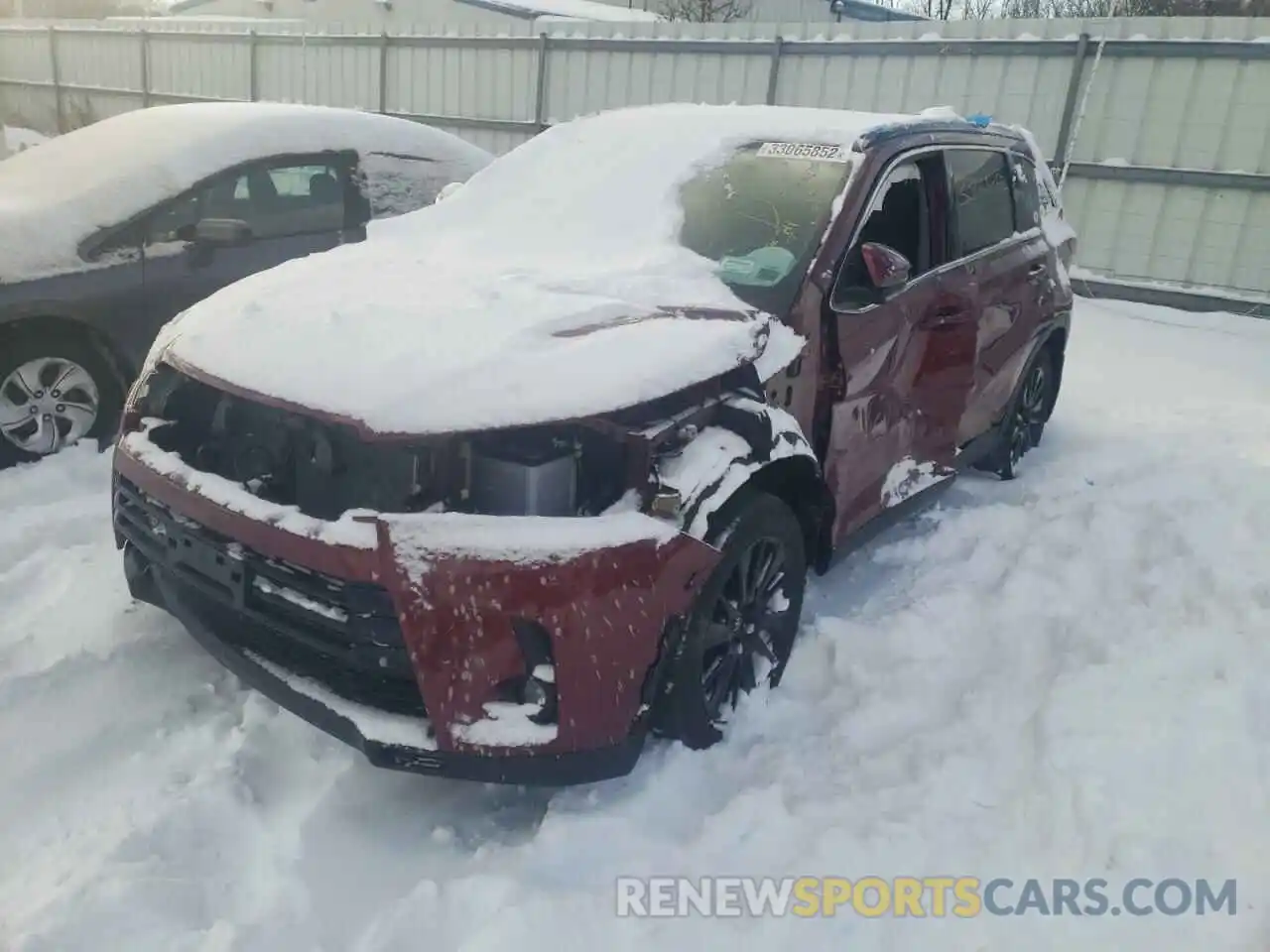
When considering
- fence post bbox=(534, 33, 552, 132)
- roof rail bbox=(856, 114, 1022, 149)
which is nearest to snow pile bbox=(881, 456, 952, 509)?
roof rail bbox=(856, 114, 1022, 149)

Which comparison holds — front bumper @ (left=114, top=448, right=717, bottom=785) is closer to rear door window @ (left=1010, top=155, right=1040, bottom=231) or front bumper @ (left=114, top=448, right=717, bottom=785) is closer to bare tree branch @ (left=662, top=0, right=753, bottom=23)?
rear door window @ (left=1010, top=155, right=1040, bottom=231)

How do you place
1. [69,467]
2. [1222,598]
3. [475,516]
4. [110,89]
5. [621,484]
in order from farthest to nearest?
[110,89], [69,467], [1222,598], [621,484], [475,516]

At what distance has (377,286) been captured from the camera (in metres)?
2.85

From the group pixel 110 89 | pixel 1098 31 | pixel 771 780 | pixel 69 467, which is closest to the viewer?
pixel 771 780

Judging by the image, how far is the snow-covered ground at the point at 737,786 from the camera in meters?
2.22

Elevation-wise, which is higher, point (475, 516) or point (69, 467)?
point (475, 516)

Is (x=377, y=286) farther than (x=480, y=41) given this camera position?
No

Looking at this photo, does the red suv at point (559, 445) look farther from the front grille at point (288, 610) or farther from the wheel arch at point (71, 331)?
the wheel arch at point (71, 331)

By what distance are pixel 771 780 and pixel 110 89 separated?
65.9ft

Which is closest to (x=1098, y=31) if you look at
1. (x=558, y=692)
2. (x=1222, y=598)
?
(x=1222, y=598)

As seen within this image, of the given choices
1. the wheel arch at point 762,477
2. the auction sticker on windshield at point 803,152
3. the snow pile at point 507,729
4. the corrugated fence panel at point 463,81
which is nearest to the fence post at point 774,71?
the corrugated fence panel at point 463,81

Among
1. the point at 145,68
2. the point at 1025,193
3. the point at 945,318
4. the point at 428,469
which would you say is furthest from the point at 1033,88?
the point at 145,68

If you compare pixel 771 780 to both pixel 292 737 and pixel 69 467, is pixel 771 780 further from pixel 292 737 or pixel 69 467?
pixel 69 467

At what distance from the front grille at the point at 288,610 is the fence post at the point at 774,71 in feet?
31.0
